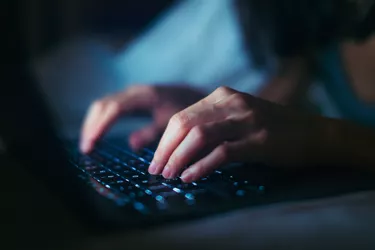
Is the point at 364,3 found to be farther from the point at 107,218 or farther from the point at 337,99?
the point at 107,218

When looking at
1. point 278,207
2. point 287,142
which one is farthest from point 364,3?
point 278,207

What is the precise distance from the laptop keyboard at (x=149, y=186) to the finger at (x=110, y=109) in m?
0.04

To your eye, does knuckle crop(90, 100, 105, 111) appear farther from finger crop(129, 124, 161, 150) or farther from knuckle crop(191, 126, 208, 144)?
knuckle crop(191, 126, 208, 144)

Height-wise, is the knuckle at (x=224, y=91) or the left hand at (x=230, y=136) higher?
the knuckle at (x=224, y=91)

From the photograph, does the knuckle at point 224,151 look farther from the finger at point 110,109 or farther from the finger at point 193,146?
the finger at point 110,109

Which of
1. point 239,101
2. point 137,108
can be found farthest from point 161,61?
point 239,101

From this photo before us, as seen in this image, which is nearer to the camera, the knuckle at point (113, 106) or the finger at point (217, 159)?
the finger at point (217, 159)

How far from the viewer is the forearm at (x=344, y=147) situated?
530 mm

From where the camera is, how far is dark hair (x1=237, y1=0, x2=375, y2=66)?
0.61 meters

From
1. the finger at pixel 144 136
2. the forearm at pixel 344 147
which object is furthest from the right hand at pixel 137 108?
the forearm at pixel 344 147

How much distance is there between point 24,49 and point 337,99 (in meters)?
0.34

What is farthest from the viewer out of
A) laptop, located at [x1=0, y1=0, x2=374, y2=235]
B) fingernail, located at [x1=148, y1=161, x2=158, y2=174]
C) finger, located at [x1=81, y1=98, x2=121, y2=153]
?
finger, located at [x1=81, y1=98, x2=121, y2=153]

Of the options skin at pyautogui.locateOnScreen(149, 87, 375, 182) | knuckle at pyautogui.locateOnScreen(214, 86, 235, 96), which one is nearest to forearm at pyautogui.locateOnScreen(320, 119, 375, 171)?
skin at pyautogui.locateOnScreen(149, 87, 375, 182)

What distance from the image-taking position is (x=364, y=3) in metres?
0.59
